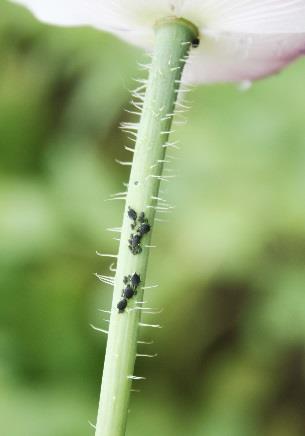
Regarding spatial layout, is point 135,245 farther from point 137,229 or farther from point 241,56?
point 241,56

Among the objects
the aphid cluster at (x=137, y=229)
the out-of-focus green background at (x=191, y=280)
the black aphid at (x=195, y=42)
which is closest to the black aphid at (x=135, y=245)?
the aphid cluster at (x=137, y=229)

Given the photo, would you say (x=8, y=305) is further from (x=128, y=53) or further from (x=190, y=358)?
(x=128, y=53)

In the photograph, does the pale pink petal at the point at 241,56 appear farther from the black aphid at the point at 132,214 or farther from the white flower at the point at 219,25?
the black aphid at the point at 132,214

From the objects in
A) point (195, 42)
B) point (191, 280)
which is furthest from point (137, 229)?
point (191, 280)

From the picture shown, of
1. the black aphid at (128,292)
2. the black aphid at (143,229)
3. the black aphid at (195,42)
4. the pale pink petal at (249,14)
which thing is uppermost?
the pale pink petal at (249,14)

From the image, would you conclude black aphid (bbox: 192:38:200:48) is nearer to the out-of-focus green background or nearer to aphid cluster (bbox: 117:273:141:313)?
aphid cluster (bbox: 117:273:141:313)

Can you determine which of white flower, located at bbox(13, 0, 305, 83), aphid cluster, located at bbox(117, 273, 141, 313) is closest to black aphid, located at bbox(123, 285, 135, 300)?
aphid cluster, located at bbox(117, 273, 141, 313)
